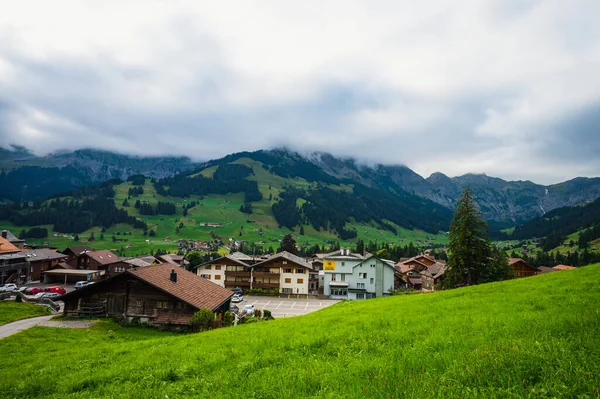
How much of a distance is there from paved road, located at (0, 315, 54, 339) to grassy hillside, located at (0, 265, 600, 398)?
21983 mm

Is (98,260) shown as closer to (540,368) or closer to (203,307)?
(203,307)

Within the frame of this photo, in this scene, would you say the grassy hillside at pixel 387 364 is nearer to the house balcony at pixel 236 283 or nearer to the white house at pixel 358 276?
the house balcony at pixel 236 283

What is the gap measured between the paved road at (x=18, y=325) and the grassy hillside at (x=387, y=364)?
2198cm

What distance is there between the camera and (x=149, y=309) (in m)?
37.8

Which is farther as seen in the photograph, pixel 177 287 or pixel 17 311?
pixel 17 311

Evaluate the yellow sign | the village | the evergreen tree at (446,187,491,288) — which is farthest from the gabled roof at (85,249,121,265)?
the evergreen tree at (446,187,491,288)

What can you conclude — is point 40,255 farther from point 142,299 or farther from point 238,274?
point 142,299

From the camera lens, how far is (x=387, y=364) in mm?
8305

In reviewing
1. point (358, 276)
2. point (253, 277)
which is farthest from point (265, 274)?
point (358, 276)

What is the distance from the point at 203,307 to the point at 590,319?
35.3 meters

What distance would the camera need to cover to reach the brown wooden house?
37.0 m

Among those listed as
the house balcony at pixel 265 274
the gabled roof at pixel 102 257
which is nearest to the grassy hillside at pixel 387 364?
the house balcony at pixel 265 274

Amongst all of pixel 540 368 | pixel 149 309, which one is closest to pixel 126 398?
pixel 540 368

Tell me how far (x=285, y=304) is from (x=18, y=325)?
167 feet
